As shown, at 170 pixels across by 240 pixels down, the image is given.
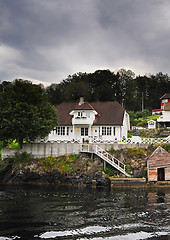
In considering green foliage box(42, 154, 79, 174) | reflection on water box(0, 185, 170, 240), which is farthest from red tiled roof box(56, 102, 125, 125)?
reflection on water box(0, 185, 170, 240)

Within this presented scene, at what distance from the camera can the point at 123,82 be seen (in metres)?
82.9

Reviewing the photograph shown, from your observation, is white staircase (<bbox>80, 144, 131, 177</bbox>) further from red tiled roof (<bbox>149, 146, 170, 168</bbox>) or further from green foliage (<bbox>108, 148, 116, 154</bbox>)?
red tiled roof (<bbox>149, 146, 170, 168</bbox>)

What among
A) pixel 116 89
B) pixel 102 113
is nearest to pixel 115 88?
pixel 116 89

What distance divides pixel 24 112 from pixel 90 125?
536 inches

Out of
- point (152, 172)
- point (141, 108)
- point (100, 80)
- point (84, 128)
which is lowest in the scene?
point (152, 172)

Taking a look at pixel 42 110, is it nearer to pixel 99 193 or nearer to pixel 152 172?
pixel 99 193

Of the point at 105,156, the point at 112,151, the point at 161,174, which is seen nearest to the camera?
the point at 161,174

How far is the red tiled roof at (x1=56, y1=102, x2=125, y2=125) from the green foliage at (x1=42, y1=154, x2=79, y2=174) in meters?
11.1

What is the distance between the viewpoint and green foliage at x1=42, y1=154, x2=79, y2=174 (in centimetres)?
3188

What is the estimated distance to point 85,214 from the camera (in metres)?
18.2

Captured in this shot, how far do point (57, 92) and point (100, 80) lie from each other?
15.4 m

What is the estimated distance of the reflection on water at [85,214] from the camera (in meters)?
14.4

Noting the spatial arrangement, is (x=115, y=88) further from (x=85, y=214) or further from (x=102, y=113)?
(x=85, y=214)

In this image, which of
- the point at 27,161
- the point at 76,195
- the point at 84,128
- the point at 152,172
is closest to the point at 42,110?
the point at 27,161
